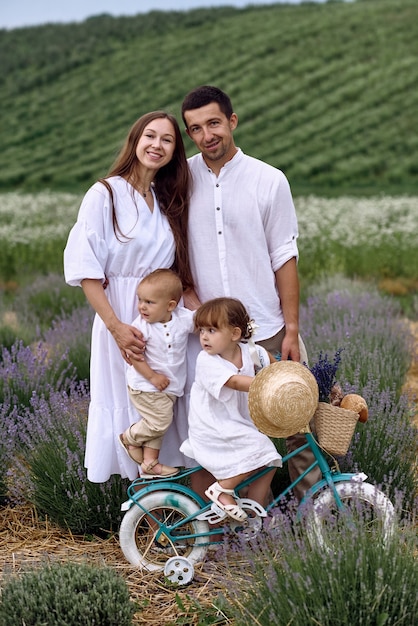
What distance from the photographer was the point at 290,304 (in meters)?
3.94

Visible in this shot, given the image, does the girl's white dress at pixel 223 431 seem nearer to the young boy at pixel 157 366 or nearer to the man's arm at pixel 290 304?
the young boy at pixel 157 366

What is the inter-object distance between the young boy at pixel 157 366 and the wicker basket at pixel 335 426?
0.66 meters

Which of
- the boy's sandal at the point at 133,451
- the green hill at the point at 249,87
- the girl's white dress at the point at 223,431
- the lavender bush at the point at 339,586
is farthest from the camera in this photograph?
the green hill at the point at 249,87

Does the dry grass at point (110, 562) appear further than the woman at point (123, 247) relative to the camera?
No

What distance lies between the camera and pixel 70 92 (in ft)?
105

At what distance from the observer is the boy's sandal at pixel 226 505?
11.6 ft

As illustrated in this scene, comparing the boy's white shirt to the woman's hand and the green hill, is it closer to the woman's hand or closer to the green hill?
the woman's hand

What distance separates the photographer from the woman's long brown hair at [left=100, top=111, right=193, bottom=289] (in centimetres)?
383

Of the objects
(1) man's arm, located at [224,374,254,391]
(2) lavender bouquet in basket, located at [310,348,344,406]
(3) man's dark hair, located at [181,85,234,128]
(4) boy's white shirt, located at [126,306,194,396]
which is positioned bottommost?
(2) lavender bouquet in basket, located at [310,348,344,406]

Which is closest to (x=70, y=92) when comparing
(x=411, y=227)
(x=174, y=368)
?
(x=411, y=227)

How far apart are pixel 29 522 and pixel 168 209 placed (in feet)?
6.00

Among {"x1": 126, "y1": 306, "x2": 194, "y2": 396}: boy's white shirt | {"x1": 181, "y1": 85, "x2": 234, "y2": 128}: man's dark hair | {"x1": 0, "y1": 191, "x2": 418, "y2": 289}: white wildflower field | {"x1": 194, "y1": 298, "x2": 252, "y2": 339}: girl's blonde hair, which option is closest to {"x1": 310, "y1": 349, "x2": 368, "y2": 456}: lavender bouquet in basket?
{"x1": 194, "y1": 298, "x2": 252, "y2": 339}: girl's blonde hair

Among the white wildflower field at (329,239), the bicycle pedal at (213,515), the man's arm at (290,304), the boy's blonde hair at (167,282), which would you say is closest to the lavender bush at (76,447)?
the man's arm at (290,304)

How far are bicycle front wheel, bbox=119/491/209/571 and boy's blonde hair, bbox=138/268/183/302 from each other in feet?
2.94
